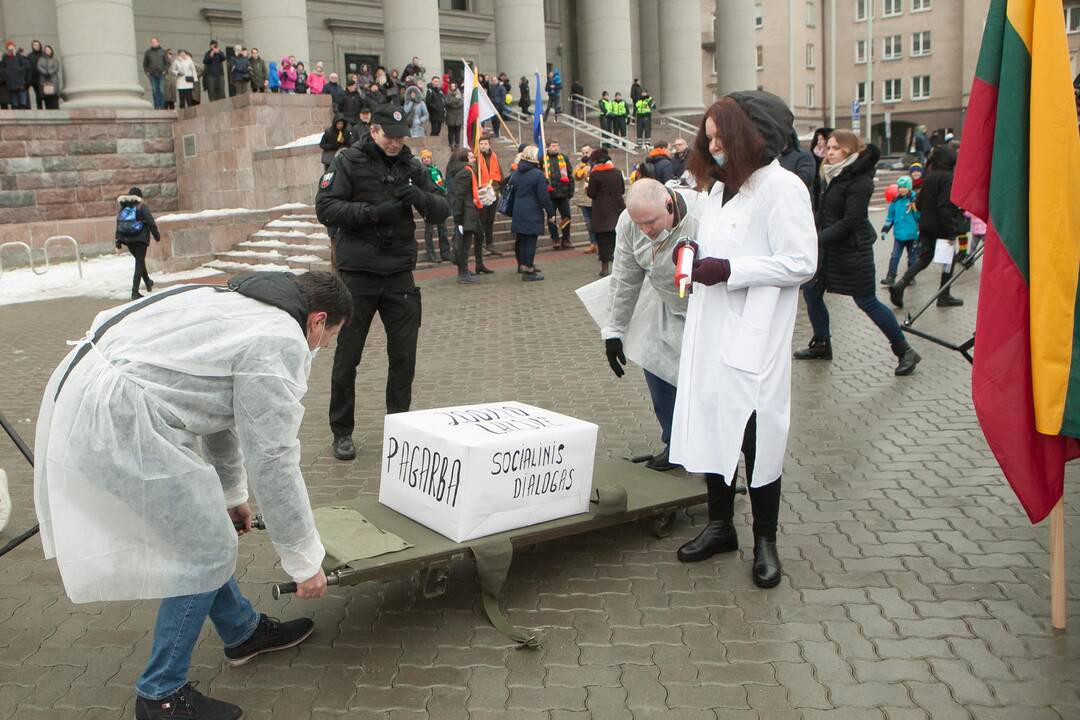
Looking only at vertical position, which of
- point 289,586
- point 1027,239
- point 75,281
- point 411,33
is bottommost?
point 289,586

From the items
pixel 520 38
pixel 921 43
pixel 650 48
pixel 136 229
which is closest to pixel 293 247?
pixel 136 229

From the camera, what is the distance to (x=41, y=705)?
136 inches

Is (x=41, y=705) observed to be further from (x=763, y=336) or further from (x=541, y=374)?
(x=541, y=374)

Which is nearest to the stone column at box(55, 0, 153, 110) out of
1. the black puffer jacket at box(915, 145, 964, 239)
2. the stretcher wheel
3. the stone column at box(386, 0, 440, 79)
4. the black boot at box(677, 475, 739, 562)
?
the stone column at box(386, 0, 440, 79)

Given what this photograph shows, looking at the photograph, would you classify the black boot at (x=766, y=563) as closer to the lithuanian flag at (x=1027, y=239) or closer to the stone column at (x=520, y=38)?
the lithuanian flag at (x=1027, y=239)

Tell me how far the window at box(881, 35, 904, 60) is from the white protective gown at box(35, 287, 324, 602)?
2501 inches

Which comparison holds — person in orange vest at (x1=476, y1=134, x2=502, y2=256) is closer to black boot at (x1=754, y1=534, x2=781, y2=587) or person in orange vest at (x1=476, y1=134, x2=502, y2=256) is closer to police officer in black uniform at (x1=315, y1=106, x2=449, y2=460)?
police officer in black uniform at (x1=315, y1=106, x2=449, y2=460)

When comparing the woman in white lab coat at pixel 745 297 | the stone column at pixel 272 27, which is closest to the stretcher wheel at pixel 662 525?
the woman in white lab coat at pixel 745 297

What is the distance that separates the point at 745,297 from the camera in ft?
13.2

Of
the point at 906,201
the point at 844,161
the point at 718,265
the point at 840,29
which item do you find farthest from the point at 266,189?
the point at 840,29

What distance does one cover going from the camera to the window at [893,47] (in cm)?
5965

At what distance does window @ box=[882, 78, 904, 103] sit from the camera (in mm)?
59875

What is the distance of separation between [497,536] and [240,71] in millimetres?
22009

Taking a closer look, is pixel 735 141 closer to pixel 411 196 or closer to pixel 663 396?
pixel 663 396
